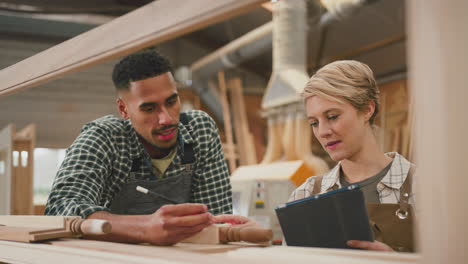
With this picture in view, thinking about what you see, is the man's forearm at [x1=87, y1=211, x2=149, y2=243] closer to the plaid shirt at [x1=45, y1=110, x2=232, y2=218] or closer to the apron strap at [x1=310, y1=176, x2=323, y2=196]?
the plaid shirt at [x1=45, y1=110, x2=232, y2=218]

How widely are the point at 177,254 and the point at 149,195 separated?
652mm

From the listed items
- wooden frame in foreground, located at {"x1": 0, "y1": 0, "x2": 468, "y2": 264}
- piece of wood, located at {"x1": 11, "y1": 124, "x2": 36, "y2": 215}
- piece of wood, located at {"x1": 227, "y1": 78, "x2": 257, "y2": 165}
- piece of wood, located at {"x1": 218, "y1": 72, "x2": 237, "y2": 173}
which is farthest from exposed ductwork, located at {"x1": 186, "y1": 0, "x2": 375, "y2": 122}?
wooden frame in foreground, located at {"x1": 0, "y1": 0, "x2": 468, "y2": 264}

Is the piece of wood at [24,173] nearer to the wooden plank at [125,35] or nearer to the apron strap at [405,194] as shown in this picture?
the wooden plank at [125,35]

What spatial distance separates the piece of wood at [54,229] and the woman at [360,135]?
2.37 ft

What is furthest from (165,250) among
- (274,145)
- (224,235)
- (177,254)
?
(274,145)

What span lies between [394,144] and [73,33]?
1.51 meters

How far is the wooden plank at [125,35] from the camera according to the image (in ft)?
2.69

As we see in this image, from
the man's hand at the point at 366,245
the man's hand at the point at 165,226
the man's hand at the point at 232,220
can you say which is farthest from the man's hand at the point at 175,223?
the man's hand at the point at 366,245

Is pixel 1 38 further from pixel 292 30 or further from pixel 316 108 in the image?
pixel 292 30

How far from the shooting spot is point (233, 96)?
5.77m

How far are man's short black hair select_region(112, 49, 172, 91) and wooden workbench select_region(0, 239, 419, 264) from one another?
0.46 metres

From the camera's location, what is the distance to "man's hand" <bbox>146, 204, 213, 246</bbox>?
1.03 metres

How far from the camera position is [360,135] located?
1.47 metres

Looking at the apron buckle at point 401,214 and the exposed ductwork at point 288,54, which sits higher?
the exposed ductwork at point 288,54
